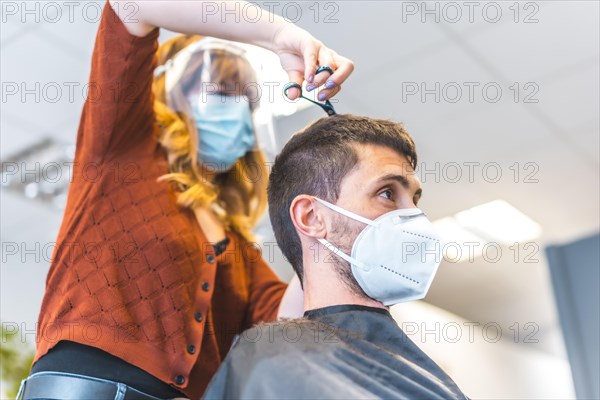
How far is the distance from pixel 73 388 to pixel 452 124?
9.77ft

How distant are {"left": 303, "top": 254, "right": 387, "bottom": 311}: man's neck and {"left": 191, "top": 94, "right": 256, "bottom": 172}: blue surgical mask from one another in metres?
0.49

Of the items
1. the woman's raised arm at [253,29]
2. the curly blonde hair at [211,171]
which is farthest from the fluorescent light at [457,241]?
the woman's raised arm at [253,29]

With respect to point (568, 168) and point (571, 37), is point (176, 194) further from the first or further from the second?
point (568, 168)

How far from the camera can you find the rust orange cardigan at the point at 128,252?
1.50 metres

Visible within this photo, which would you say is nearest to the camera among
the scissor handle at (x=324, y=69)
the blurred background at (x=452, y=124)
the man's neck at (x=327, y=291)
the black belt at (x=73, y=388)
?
the scissor handle at (x=324, y=69)

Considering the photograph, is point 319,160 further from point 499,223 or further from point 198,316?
point 499,223

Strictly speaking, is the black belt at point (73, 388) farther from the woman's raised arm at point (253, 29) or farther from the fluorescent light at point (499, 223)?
the fluorescent light at point (499, 223)

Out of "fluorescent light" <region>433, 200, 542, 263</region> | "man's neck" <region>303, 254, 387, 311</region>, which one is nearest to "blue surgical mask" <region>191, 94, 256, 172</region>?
"man's neck" <region>303, 254, 387, 311</region>

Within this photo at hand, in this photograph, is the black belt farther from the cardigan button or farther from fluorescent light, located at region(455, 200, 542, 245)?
fluorescent light, located at region(455, 200, 542, 245)

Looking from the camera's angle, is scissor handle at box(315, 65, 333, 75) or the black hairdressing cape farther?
scissor handle at box(315, 65, 333, 75)

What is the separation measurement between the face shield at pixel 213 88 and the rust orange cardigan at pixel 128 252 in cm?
16

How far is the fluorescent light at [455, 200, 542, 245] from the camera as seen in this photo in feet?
16.6

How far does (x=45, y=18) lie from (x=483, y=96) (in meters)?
2.16

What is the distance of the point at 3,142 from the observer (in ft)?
12.3
